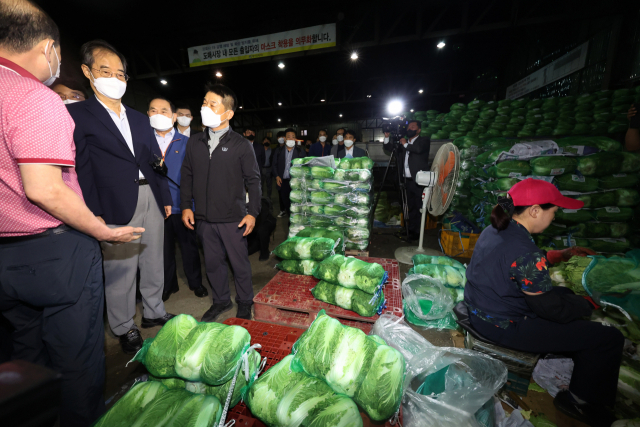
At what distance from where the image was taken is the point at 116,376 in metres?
2.03

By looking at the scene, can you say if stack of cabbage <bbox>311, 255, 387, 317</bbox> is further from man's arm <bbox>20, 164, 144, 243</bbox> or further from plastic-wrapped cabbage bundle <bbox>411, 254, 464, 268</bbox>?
man's arm <bbox>20, 164, 144, 243</bbox>

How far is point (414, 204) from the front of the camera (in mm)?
5113

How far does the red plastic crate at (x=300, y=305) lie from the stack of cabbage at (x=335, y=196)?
1250mm

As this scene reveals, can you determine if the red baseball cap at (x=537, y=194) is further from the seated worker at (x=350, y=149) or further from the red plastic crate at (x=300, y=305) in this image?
the seated worker at (x=350, y=149)

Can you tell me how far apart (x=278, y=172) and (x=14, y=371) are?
636 cm

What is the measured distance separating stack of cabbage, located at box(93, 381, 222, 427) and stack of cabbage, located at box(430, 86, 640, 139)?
7.94 metres

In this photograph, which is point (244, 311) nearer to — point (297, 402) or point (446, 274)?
point (297, 402)

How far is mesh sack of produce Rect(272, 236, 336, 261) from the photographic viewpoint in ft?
9.02

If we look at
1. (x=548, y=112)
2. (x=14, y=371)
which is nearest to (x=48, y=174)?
(x=14, y=371)

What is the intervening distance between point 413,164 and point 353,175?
6.24 feet

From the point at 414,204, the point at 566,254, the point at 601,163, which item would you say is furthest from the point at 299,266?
the point at 601,163

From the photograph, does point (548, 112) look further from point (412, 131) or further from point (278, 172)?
point (278, 172)

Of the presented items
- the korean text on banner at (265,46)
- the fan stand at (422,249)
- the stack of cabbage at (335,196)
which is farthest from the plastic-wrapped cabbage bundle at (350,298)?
Result: the korean text on banner at (265,46)

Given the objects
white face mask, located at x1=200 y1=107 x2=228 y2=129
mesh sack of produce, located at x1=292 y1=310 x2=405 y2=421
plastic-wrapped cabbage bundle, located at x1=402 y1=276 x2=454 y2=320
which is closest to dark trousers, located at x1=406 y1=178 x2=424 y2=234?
plastic-wrapped cabbage bundle, located at x1=402 y1=276 x2=454 y2=320
